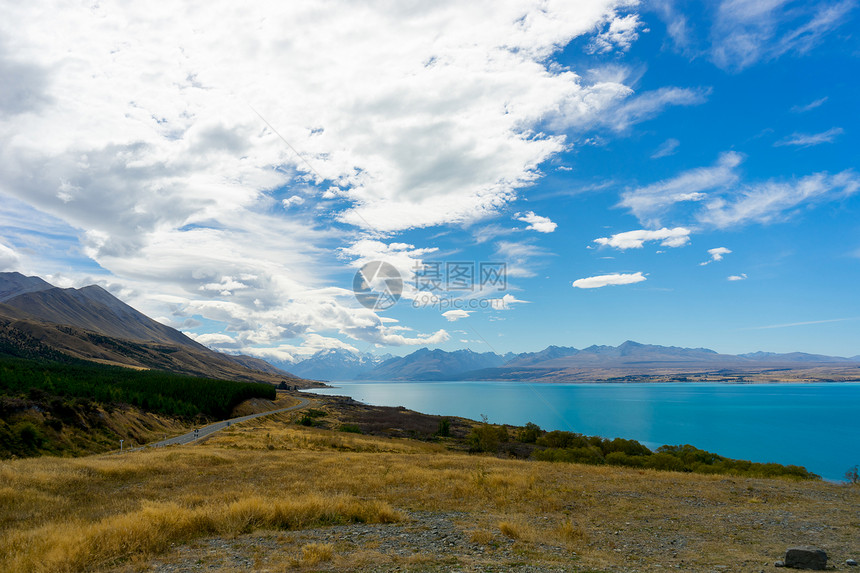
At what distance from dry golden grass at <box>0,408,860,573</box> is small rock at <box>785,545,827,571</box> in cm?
74

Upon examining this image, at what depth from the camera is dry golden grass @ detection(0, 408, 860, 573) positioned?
32.0 feet

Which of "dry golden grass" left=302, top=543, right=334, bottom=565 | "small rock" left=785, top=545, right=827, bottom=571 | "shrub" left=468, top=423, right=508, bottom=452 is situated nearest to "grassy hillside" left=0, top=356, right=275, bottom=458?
"dry golden grass" left=302, top=543, right=334, bottom=565

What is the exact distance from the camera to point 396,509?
49.0 feet

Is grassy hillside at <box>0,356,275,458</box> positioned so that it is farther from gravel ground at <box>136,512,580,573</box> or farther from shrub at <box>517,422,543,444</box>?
shrub at <box>517,422,543,444</box>

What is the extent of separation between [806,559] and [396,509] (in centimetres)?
1126

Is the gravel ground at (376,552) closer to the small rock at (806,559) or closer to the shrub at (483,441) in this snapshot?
the small rock at (806,559)

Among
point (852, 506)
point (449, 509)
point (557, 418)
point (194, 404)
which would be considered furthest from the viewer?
point (557, 418)

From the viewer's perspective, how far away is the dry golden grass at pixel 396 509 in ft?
32.0

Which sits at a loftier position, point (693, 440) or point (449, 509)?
point (449, 509)

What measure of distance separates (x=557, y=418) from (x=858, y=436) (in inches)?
2801

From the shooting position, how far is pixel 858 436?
10025cm

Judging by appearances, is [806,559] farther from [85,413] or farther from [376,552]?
[85,413]

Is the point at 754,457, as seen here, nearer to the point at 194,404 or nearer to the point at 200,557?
the point at 200,557

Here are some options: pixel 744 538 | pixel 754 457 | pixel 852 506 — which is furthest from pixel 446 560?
pixel 754 457
